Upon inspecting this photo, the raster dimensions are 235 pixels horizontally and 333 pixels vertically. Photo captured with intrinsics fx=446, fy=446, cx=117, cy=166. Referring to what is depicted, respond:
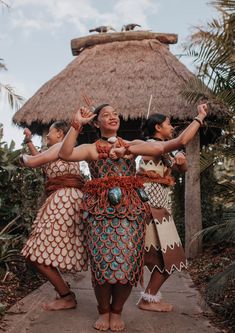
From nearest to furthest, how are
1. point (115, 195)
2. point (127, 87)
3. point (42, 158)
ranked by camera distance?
point (115, 195) < point (42, 158) < point (127, 87)

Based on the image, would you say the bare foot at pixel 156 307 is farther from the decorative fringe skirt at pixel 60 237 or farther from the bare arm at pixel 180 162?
the bare arm at pixel 180 162

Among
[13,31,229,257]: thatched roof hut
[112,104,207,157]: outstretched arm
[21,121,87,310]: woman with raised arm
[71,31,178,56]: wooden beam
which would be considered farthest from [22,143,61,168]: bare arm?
[71,31,178,56]: wooden beam

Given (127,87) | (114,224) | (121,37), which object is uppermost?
(121,37)

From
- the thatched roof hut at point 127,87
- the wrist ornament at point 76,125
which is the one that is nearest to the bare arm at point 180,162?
the wrist ornament at point 76,125

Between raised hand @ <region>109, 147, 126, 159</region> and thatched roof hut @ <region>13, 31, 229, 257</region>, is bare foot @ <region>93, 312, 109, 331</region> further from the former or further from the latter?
thatched roof hut @ <region>13, 31, 229, 257</region>

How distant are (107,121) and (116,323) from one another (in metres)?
1.38

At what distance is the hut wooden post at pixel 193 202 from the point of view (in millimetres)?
7562

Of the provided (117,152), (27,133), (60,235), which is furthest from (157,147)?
(27,133)

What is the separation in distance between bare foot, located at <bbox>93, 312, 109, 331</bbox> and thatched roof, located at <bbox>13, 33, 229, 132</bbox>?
16.4ft

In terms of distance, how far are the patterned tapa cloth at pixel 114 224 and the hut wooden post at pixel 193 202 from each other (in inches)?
184

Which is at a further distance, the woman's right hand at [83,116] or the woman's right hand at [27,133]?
the woman's right hand at [27,133]

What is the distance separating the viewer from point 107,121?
3127mm

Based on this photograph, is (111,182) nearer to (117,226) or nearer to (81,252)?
(117,226)

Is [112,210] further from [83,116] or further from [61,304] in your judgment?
[61,304]
